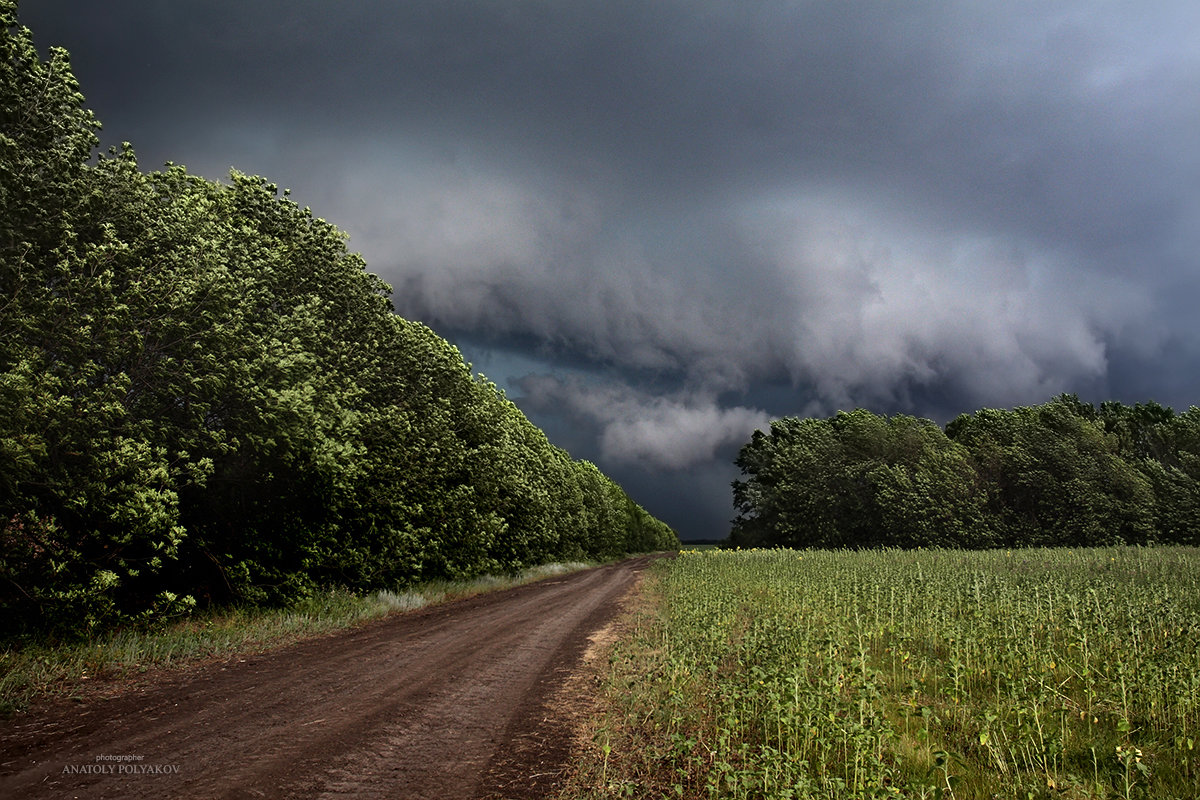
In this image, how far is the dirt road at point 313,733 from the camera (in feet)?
19.7

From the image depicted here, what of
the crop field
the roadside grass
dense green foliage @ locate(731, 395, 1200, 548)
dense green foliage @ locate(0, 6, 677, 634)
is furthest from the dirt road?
dense green foliage @ locate(731, 395, 1200, 548)

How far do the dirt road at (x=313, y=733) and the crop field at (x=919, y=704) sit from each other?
1.33m

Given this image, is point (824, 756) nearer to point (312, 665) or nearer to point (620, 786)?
point (620, 786)

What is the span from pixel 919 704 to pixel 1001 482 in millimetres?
64446

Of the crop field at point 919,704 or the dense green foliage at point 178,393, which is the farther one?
the dense green foliage at point 178,393

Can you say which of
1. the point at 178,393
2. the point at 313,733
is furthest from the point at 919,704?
the point at 178,393

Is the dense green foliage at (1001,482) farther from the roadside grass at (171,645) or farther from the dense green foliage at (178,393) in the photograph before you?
the roadside grass at (171,645)

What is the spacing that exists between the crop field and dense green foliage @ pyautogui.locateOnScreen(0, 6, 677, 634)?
962 cm

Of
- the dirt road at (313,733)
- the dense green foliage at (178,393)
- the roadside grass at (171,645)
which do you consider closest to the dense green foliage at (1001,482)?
the dense green foliage at (178,393)

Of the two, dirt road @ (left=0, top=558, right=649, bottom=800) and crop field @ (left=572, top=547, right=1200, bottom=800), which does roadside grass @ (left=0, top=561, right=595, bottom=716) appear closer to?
dirt road @ (left=0, top=558, right=649, bottom=800)

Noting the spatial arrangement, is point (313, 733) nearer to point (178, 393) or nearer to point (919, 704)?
point (919, 704)

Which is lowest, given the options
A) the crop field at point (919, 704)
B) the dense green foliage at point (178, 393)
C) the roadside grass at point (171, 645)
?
the roadside grass at point (171, 645)

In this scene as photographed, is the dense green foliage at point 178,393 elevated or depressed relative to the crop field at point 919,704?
elevated

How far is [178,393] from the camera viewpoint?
12289 millimetres
